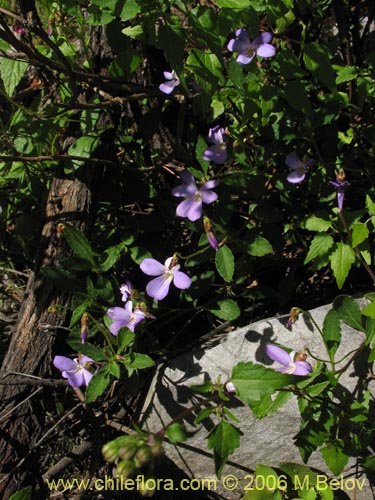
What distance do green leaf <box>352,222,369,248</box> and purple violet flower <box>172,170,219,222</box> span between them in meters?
0.39

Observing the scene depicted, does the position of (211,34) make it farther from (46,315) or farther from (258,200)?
(46,315)

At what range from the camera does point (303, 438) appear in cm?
149

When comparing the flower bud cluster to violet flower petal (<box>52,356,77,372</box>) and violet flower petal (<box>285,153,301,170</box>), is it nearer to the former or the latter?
violet flower petal (<box>52,356,77,372</box>)

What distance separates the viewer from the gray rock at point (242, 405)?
170cm

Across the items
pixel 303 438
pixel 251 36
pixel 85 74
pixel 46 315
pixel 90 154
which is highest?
pixel 251 36

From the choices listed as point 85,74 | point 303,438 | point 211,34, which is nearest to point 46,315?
point 85,74

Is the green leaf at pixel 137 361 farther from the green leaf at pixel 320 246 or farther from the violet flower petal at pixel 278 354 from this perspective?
the green leaf at pixel 320 246

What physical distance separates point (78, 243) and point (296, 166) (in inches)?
26.6

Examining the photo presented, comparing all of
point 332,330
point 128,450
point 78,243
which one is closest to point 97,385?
point 78,243

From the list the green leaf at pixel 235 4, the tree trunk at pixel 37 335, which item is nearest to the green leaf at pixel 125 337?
the tree trunk at pixel 37 335

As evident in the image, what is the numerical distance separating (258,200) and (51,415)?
1068mm

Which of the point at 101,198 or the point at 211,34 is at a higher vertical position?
the point at 211,34

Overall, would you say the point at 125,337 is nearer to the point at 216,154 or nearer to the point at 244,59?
the point at 216,154

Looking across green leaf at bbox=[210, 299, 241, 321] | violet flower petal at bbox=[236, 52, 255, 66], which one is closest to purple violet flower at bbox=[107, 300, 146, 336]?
green leaf at bbox=[210, 299, 241, 321]
